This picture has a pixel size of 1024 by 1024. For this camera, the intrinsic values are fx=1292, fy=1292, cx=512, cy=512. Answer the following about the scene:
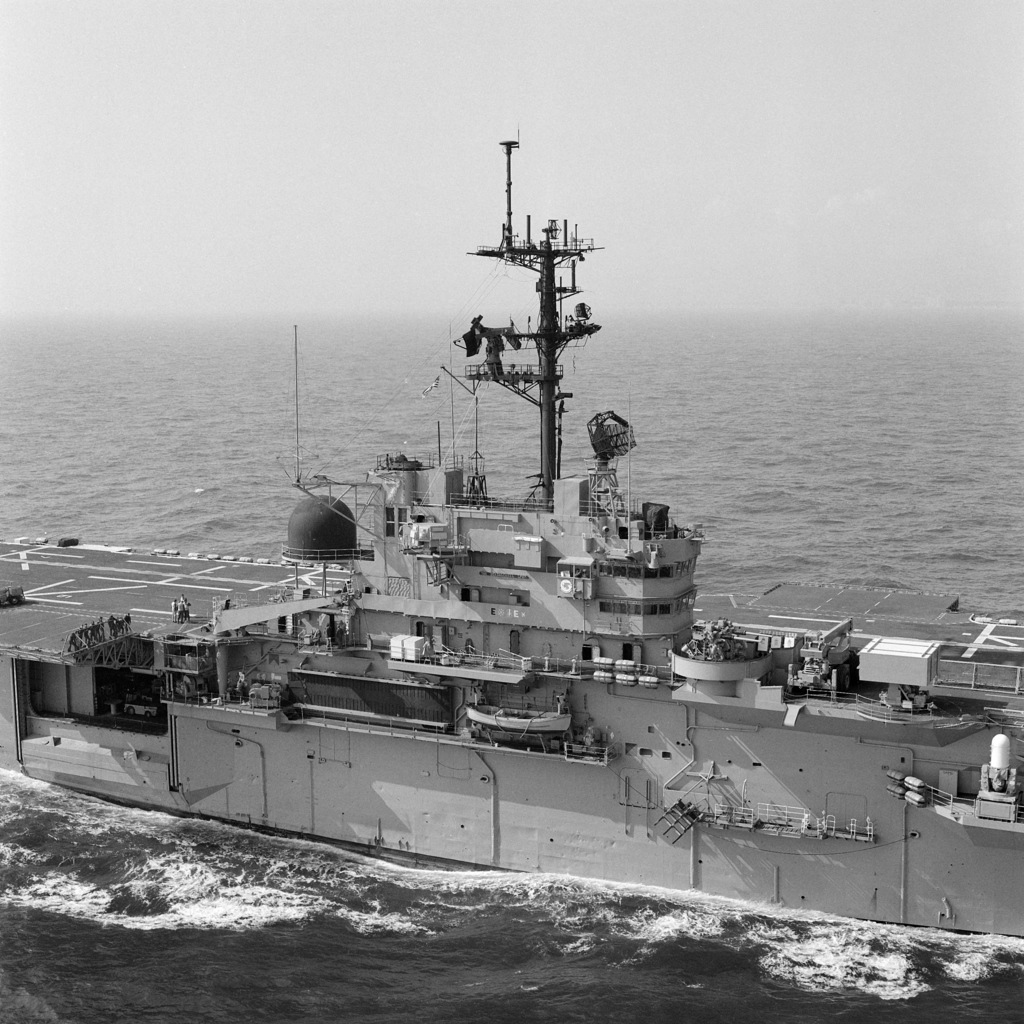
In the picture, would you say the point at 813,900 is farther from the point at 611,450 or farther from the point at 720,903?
the point at 611,450

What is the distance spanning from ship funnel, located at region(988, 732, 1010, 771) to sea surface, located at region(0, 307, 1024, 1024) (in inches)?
156

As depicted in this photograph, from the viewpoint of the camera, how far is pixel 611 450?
2942 centimetres

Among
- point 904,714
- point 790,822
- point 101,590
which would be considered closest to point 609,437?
point 904,714

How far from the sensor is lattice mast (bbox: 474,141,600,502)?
2956cm

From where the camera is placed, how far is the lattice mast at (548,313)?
29562 mm

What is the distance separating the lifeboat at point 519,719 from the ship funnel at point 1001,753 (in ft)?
29.1

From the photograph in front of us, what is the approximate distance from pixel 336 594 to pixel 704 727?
980cm

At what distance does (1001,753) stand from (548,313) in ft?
44.8

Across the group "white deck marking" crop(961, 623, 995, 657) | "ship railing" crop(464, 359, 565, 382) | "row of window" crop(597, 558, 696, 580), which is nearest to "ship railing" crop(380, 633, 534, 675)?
"row of window" crop(597, 558, 696, 580)

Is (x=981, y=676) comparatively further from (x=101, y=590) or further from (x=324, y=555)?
(x=101, y=590)

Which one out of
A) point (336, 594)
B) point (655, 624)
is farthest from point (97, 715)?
point (655, 624)

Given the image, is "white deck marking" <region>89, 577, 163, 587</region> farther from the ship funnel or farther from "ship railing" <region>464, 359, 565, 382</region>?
the ship funnel

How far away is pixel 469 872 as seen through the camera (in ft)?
99.7

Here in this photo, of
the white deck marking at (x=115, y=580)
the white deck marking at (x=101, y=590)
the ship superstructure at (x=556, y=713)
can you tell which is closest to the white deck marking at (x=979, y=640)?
the ship superstructure at (x=556, y=713)
